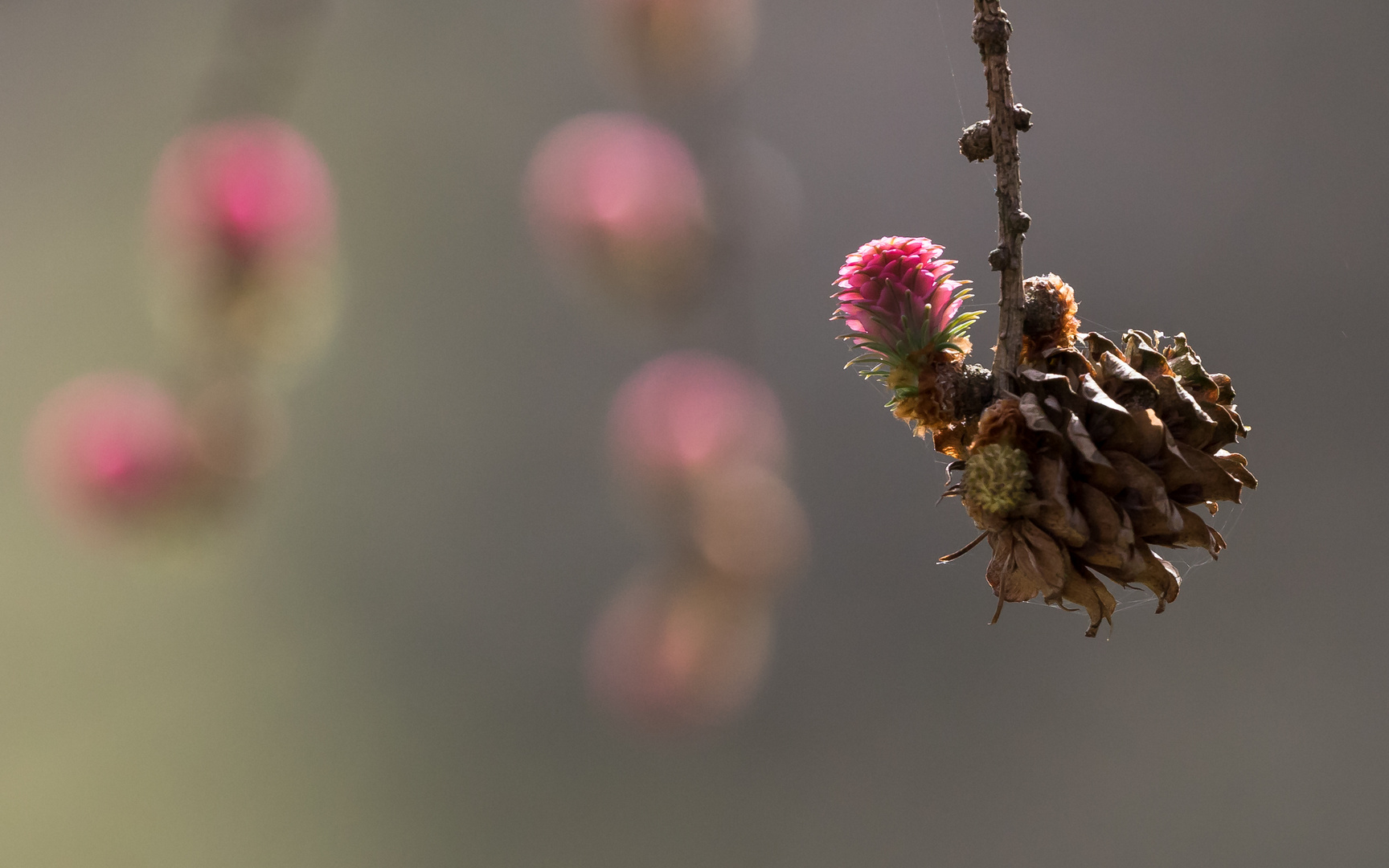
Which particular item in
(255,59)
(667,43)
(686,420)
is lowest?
(686,420)

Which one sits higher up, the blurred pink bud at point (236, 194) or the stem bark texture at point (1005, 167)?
the blurred pink bud at point (236, 194)

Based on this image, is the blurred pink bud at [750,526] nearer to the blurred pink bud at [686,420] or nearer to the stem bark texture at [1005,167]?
A: the blurred pink bud at [686,420]

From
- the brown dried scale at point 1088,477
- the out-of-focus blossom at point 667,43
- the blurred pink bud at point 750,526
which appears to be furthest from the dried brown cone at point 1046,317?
the out-of-focus blossom at point 667,43

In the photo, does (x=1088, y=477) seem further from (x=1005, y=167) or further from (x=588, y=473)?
(x=588, y=473)

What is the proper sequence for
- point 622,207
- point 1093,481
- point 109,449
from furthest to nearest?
1. point 622,207
2. point 109,449
3. point 1093,481

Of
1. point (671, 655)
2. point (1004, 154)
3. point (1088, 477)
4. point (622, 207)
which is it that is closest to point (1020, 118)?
point (1004, 154)

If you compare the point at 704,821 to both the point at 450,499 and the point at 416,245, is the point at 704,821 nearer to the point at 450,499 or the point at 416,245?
the point at 450,499
